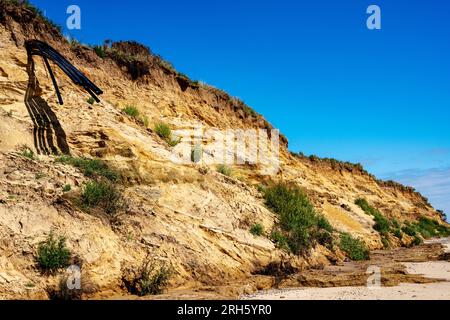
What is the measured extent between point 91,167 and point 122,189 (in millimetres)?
1045

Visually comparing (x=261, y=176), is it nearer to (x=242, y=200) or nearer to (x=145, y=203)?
(x=242, y=200)

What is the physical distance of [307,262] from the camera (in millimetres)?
13453

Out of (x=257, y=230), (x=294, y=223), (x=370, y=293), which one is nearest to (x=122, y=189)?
(x=257, y=230)

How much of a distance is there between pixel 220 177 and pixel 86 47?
905 centimetres

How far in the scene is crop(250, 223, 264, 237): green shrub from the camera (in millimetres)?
13027

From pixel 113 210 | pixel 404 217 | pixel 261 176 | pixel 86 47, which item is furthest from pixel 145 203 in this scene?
pixel 404 217

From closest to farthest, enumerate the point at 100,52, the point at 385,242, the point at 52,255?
the point at 52,255, the point at 100,52, the point at 385,242

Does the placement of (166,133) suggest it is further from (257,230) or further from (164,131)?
(257,230)

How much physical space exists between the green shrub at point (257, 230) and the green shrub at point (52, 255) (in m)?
5.76

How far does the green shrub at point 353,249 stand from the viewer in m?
16.0

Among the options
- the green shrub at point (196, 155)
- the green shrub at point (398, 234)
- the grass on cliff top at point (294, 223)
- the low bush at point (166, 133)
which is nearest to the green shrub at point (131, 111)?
the low bush at point (166, 133)

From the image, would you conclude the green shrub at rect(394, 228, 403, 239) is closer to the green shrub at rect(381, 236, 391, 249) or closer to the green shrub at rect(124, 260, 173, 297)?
the green shrub at rect(381, 236, 391, 249)

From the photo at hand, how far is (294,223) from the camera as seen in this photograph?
14.5 m

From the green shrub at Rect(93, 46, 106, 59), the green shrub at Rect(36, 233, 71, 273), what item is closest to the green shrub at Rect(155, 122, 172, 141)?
the green shrub at Rect(93, 46, 106, 59)
